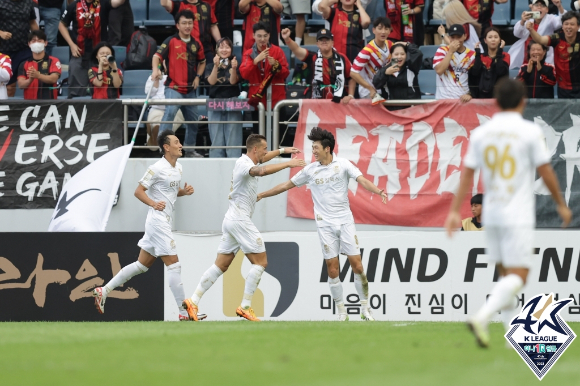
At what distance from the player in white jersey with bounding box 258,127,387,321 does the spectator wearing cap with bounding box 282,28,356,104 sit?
2923mm

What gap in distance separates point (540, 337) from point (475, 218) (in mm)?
6749

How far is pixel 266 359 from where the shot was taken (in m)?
6.22

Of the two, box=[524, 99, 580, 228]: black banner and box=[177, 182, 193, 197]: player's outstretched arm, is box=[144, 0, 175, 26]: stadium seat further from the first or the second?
box=[524, 99, 580, 228]: black banner

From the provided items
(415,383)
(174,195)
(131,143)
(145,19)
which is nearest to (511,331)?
(415,383)

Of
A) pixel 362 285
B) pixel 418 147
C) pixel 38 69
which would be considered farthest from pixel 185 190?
pixel 38 69

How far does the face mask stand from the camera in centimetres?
1549

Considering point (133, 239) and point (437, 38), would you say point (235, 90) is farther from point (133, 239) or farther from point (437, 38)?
point (437, 38)

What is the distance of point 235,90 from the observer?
14992 mm

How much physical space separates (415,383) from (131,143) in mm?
10155

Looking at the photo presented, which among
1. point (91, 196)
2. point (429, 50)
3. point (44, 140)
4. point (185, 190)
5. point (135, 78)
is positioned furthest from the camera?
point (429, 50)

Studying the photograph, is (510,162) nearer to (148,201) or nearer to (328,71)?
(148,201)

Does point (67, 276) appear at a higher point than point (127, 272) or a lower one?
lower

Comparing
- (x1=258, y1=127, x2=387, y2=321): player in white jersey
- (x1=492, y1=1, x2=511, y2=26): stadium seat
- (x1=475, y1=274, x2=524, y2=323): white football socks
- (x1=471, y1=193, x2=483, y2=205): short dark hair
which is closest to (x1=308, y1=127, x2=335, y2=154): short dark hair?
(x1=258, y1=127, x2=387, y2=321): player in white jersey

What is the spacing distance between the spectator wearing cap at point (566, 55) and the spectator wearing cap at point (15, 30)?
916cm
